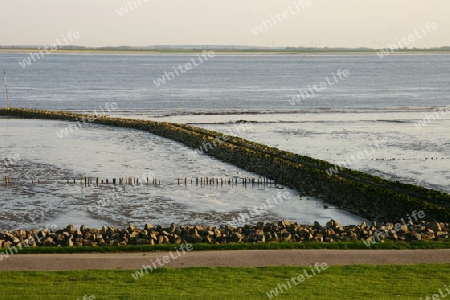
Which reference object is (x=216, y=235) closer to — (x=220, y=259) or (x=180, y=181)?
(x=220, y=259)

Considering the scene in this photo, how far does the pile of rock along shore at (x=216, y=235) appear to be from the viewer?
71.4 feet

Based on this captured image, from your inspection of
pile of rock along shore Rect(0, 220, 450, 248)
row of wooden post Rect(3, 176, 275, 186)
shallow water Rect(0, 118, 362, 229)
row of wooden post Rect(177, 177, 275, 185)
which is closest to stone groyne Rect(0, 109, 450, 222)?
shallow water Rect(0, 118, 362, 229)

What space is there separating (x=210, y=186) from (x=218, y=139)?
49.6 ft

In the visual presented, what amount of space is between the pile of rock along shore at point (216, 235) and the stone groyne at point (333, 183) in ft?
15.5

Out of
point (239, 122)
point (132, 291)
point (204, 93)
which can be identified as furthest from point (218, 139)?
point (204, 93)

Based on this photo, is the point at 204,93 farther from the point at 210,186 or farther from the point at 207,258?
the point at 207,258

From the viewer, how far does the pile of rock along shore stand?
21750 millimetres

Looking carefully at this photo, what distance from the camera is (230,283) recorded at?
1617 cm

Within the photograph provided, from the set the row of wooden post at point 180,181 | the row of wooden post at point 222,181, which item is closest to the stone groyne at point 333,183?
the row of wooden post at point 222,181

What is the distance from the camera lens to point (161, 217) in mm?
29859

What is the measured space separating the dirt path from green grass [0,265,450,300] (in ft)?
2.26

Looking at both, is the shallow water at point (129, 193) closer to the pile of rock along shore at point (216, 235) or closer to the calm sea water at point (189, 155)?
the calm sea water at point (189, 155)

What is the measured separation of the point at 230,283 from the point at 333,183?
19045 millimetres

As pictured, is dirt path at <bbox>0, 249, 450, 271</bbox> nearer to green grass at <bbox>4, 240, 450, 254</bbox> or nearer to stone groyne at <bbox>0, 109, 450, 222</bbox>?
green grass at <bbox>4, 240, 450, 254</bbox>
